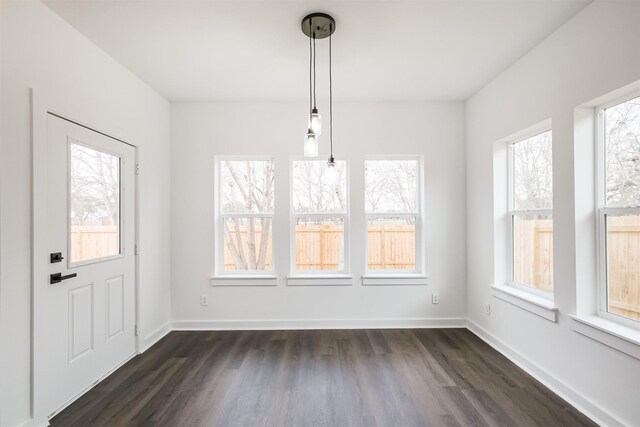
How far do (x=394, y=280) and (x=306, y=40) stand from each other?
2656 millimetres

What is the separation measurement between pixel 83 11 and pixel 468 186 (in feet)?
12.5

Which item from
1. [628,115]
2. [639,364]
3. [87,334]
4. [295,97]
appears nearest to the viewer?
[639,364]

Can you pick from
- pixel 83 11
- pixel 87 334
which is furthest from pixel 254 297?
pixel 83 11

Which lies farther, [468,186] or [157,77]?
[468,186]

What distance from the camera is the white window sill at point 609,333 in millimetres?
1716

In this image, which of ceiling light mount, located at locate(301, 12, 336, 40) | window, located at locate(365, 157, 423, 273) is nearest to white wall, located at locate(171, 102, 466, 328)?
window, located at locate(365, 157, 423, 273)

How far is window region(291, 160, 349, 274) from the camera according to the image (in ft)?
12.1

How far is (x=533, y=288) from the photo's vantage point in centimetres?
270

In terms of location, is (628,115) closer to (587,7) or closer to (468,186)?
(587,7)

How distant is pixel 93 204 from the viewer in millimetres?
2412

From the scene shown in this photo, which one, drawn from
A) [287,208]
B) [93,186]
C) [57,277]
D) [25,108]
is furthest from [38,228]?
[287,208]

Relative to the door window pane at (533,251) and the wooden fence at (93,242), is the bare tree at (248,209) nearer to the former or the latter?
the wooden fence at (93,242)

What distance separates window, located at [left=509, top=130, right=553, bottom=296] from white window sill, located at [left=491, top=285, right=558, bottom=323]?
0.09 metres

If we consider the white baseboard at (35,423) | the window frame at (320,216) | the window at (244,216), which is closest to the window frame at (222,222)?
the window at (244,216)
